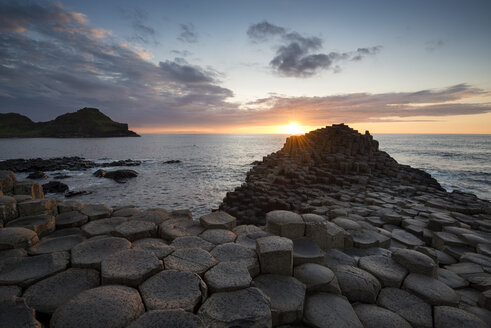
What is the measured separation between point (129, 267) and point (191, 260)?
0.92 m

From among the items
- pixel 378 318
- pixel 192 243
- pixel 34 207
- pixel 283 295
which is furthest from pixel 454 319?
pixel 34 207

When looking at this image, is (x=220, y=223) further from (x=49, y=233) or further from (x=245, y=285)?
(x=49, y=233)

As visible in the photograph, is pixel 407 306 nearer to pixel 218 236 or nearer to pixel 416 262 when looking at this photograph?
pixel 416 262

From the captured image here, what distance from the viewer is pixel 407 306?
11.2ft

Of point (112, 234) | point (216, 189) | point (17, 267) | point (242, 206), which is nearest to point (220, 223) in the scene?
point (112, 234)

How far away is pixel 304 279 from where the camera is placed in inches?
140

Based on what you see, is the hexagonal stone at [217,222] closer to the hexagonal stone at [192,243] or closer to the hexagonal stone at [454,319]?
the hexagonal stone at [192,243]

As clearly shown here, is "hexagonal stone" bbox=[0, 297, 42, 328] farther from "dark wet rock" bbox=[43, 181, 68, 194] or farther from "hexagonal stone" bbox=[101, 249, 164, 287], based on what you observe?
"dark wet rock" bbox=[43, 181, 68, 194]

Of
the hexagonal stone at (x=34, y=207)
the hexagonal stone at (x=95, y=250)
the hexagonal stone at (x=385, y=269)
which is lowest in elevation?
the hexagonal stone at (x=385, y=269)

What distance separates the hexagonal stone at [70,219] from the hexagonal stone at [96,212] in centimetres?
12

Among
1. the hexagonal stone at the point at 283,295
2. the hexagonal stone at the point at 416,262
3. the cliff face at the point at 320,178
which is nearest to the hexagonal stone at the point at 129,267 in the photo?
the hexagonal stone at the point at 283,295

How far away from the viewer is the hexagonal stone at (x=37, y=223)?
4.59m

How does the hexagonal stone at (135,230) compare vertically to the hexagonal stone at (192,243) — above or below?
above

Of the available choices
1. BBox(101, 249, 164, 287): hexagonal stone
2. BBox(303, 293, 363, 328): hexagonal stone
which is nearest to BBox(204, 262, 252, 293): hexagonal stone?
BBox(101, 249, 164, 287): hexagonal stone
